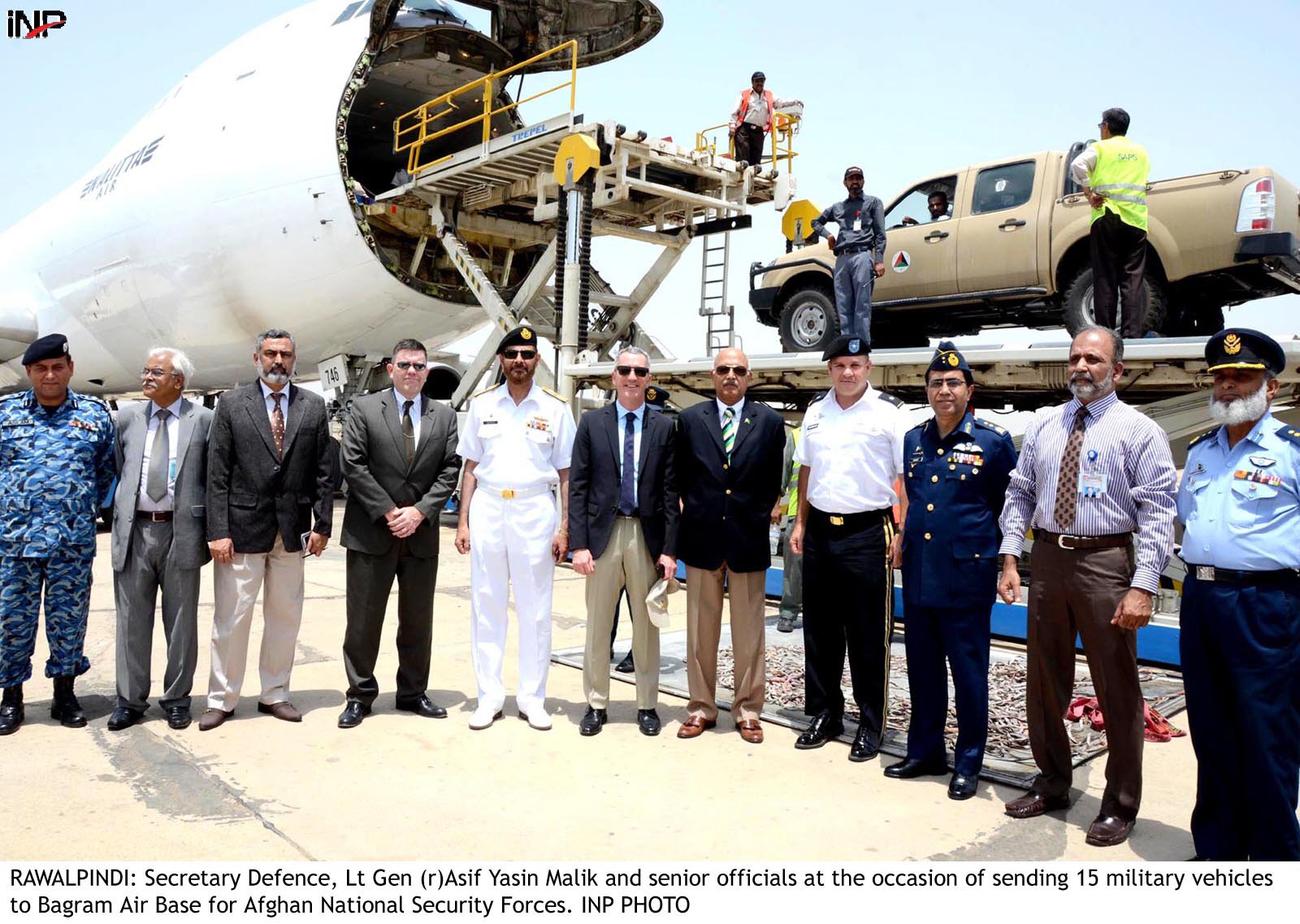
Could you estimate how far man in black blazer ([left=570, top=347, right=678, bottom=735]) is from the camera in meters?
4.76

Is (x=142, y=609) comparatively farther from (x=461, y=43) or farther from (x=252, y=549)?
(x=461, y=43)

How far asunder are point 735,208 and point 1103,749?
360 inches

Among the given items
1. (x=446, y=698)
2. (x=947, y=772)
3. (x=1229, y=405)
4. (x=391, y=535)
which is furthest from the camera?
(x=446, y=698)

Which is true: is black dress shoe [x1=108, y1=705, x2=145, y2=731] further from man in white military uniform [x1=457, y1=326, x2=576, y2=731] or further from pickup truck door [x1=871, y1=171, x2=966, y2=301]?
pickup truck door [x1=871, y1=171, x2=966, y2=301]

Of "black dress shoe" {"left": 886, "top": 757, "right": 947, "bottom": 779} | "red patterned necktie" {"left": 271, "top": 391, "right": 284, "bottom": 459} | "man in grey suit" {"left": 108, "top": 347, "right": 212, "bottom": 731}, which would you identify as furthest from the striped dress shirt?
"man in grey suit" {"left": 108, "top": 347, "right": 212, "bottom": 731}

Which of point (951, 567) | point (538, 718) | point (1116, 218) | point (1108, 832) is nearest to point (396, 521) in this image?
point (538, 718)

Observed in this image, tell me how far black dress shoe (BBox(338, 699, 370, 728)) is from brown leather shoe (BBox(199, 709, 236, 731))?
55 centimetres

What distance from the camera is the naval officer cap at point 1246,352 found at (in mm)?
3102

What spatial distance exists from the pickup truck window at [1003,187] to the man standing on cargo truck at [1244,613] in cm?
524

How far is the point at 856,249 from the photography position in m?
8.04

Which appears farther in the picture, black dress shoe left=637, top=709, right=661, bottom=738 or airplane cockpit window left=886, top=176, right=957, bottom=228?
airplane cockpit window left=886, top=176, right=957, bottom=228

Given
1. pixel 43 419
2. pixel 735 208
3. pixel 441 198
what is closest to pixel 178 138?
pixel 441 198

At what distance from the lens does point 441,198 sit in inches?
510

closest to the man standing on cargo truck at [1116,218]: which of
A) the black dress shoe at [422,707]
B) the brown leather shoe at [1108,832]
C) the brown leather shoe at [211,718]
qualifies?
the brown leather shoe at [1108,832]
